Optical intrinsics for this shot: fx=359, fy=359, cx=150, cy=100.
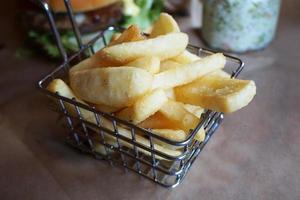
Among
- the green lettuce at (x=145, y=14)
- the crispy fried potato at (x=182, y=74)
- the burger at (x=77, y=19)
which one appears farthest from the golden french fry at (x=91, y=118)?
the green lettuce at (x=145, y=14)

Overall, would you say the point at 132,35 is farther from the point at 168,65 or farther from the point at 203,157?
the point at 203,157

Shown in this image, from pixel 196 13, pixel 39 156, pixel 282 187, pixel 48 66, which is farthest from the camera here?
pixel 196 13

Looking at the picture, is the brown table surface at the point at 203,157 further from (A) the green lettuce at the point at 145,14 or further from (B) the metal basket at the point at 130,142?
(A) the green lettuce at the point at 145,14

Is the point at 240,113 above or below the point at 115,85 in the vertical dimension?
below

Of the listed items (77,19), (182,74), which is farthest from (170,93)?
(77,19)

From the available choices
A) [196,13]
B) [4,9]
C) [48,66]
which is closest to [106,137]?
[48,66]

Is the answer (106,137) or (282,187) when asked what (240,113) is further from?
(106,137)
